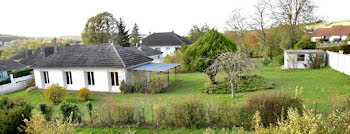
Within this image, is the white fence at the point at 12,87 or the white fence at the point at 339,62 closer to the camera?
the white fence at the point at 339,62

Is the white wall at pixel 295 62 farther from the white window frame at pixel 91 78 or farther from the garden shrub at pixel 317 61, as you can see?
the white window frame at pixel 91 78

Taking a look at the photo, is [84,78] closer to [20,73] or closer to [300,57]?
[20,73]

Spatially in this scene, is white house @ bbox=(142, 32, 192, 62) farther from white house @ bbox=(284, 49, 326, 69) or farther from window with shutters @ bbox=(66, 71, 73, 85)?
window with shutters @ bbox=(66, 71, 73, 85)

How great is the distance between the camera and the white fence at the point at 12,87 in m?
21.7

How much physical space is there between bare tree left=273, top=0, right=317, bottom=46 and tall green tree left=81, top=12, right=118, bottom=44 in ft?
101

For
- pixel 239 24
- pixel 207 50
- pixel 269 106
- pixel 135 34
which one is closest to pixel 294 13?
pixel 239 24

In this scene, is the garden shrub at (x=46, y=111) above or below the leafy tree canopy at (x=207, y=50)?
below

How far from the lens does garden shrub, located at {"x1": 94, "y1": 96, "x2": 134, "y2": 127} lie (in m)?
9.29

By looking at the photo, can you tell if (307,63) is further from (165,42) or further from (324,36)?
→ (324,36)

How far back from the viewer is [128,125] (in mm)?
9078

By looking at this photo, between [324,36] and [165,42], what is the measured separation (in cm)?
4407

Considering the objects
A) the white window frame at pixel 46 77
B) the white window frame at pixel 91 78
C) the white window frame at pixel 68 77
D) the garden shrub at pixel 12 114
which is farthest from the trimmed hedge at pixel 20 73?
the garden shrub at pixel 12 114

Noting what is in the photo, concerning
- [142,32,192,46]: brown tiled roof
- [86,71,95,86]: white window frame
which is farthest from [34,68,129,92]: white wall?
[142,32,192,46]: brown tiled roof

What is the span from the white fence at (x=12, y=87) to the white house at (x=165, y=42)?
2809 cm
